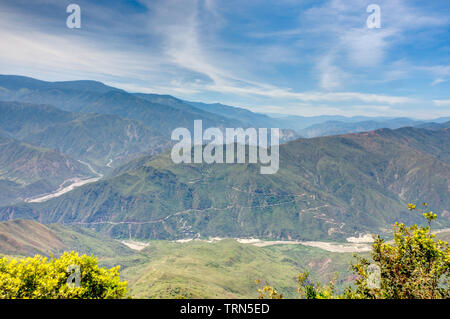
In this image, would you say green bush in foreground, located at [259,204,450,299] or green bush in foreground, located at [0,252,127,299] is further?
green bush in foreground, located at [0,252,127,299]

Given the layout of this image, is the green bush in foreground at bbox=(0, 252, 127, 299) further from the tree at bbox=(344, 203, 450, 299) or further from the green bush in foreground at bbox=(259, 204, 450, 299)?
the tree at bbox=(344, 203, 450, 299)

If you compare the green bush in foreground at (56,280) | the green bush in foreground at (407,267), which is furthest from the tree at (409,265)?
the green bush in foreground at (56,280)

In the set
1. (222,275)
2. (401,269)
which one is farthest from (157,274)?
(401,269)

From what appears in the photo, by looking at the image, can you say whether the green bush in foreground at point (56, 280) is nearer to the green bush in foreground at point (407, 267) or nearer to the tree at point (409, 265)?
the green bush in foreground at point (407, 267)

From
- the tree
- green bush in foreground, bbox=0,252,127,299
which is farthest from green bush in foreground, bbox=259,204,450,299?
green bush in foreground, bbox=0,252,127,299

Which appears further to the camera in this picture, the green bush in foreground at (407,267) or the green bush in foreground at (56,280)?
the green bush in foreground at (56,280)
